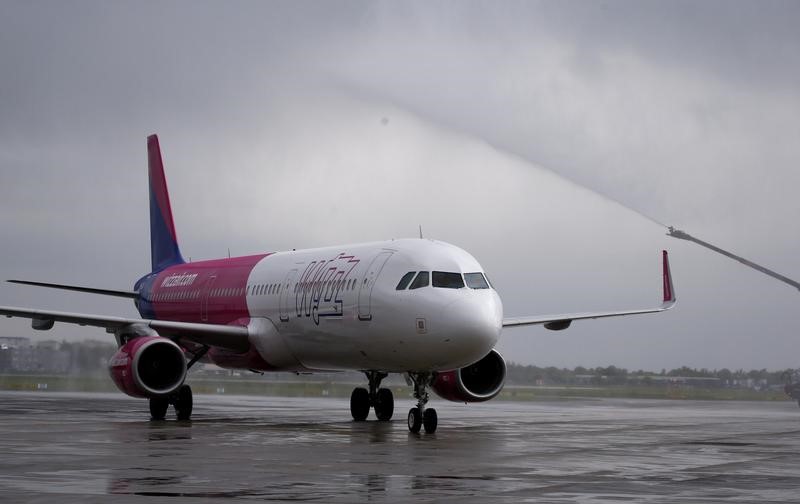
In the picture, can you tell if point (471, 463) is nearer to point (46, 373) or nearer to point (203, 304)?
point (203, 304)

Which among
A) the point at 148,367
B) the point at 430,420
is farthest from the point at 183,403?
the point at 430,420

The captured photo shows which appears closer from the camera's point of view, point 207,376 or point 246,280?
point 246,280

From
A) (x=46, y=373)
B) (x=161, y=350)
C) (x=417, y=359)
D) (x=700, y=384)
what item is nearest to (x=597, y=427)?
(x=417, y=359)

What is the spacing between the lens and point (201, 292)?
1321 inches

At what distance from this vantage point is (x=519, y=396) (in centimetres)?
5309

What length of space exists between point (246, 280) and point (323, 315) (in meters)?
5.62

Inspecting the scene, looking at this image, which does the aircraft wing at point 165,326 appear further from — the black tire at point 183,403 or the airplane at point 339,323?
the black tire at point 183,403

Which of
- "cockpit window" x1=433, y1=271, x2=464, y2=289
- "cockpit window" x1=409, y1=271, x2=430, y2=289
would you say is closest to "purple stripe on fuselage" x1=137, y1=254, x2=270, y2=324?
"cockpit window" x1=409, y1=271, x2=430, y2=289

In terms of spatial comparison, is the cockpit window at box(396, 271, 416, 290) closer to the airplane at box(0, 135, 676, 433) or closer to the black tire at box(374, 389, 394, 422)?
the airplane at box(0, 135, 676, 433)

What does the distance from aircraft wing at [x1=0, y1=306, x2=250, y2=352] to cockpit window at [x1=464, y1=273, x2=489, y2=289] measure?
26.1 ft

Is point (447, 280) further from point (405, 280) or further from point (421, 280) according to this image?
point (405, 280)

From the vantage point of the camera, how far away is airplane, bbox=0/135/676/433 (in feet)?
74.9

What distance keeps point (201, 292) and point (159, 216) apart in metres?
8.32

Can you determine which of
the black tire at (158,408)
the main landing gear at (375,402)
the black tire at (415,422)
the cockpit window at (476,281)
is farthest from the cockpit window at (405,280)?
the black tire at (158,408)
